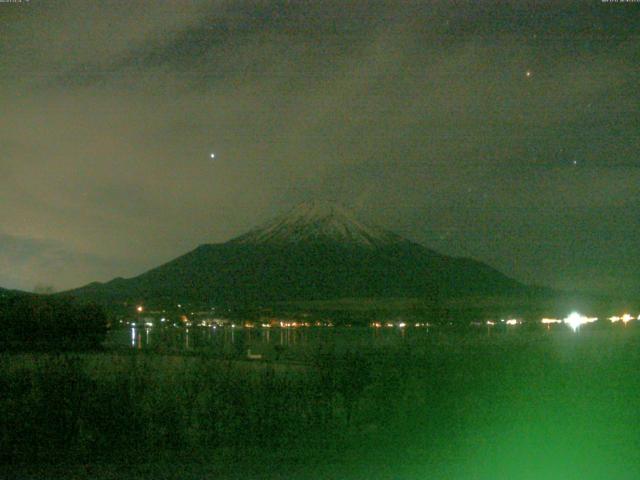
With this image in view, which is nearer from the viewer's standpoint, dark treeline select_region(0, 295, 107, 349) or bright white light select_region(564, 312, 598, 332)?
bright white light select_region(564, 312, 598, 332)

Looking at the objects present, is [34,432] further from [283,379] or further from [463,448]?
[463,448]

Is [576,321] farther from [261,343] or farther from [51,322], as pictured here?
[51,322]

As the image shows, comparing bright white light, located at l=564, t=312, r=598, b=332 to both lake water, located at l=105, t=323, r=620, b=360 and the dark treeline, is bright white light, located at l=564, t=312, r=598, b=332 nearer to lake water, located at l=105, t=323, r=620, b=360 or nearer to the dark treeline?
lake water, located at l=105, t=323, r=620, b=360

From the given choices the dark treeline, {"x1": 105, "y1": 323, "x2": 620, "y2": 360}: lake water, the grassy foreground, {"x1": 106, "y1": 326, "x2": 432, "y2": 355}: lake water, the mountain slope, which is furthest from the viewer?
the mountain slope

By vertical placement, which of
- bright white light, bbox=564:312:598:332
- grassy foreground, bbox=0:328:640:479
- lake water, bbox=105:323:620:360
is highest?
bright white light, bbox=564:312:598:332

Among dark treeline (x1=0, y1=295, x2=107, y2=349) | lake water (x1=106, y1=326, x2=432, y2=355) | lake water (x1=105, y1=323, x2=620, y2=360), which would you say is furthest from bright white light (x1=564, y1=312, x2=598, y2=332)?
dark treeline (x1=0, y1=295, x2=107, y2=349)

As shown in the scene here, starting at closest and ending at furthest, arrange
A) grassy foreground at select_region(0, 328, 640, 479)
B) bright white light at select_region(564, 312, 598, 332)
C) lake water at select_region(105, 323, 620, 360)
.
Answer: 1. grassy foreground at select_region(0, 328, 640, 479)
2. lake water at select_region(105, 323, 620, 360)
3. bright white light at select_region(564, 312, 598, 332)

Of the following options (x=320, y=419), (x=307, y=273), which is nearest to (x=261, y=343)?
(x=320, y=419)

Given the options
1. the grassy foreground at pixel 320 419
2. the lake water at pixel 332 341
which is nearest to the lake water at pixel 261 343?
the lake water at pixel 332 341
